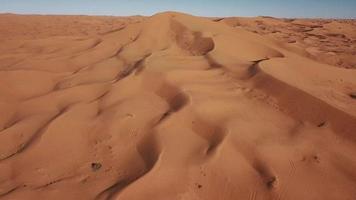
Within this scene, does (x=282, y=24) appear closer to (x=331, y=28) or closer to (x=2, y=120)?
(x=331, y=28)

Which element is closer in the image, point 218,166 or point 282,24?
point 218,166

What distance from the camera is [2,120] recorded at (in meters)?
4.09

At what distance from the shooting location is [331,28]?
48.6 ft

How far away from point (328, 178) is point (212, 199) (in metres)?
0.93

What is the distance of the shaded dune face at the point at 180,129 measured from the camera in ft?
9.00

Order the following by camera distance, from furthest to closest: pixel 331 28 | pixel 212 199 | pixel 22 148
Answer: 1. pixel 331 28
2. pixel 22 148
3. pixel 212 199

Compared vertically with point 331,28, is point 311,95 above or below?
above

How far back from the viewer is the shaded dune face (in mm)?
2742

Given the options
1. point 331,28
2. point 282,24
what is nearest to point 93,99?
point 331,28

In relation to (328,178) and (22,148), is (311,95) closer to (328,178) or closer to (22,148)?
(328,178)

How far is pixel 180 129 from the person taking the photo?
11.3 ft

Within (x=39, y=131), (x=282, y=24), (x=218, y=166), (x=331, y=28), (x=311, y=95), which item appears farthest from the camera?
(x=282, y=24)

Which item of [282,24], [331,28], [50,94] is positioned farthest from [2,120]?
[282,24]

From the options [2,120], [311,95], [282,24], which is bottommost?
[282,24]
